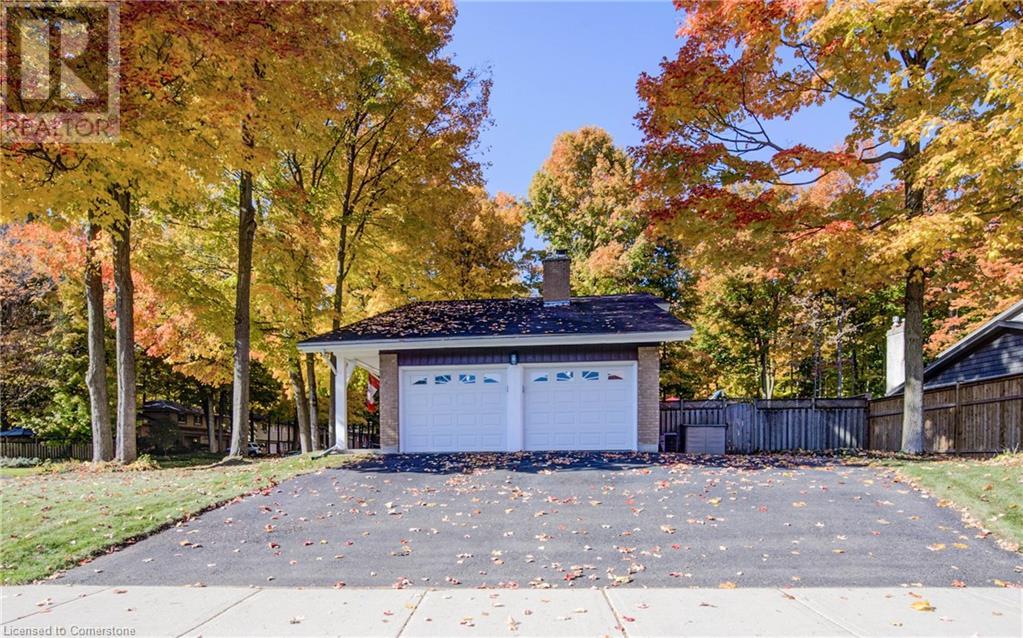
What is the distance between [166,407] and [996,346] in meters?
30.9

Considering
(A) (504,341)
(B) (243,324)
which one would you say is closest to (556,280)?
(A) (504,341)

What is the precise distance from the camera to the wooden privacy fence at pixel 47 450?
22.7 m

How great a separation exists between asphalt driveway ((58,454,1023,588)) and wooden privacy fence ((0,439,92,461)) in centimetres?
1799

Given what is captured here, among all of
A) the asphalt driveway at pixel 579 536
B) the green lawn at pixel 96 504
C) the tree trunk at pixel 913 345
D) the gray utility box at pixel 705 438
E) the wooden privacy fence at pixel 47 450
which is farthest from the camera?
the wooden privacy fence at pixel 47 450

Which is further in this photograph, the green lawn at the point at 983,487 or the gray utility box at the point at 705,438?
the gray utility box at the point at 705,438

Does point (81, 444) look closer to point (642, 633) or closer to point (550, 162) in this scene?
point (550, 162)

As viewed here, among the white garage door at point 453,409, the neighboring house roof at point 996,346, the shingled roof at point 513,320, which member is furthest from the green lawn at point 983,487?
the white garage door at point 453,409

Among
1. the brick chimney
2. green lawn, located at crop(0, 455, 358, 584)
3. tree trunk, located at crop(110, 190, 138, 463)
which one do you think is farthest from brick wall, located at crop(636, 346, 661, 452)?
tree trunk, located at crop(110, 190, 138, 463)

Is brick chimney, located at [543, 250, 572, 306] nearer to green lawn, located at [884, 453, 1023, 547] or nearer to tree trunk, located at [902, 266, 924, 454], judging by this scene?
tree trunk, located at [902, 266, 924, 454]

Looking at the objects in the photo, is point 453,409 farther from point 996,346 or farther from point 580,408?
point 996,346

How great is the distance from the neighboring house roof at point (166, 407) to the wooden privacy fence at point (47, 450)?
185 inches

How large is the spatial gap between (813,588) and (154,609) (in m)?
5.62

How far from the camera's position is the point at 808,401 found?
16.4 metres

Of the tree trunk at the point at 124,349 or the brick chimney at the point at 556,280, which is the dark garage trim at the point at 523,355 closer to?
the brick chimney at the point at 556,280
